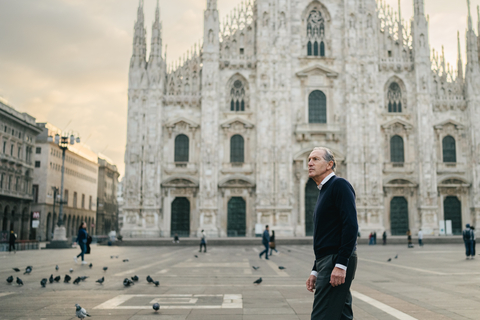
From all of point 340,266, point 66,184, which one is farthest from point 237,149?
point 340,266

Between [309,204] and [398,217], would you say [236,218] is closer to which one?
[309,204]

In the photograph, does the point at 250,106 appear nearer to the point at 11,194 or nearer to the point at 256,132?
the point at 256,132

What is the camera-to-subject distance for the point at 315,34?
42188 mm

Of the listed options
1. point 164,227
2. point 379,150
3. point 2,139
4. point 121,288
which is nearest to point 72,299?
point 121,288

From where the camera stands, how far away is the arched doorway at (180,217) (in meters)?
39.8

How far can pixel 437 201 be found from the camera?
132 ft

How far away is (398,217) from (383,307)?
34457 millimetres

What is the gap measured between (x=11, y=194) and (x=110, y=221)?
1887 inches

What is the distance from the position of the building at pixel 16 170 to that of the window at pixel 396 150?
3485 cm

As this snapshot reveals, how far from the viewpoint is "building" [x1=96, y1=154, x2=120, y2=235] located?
8488 cm

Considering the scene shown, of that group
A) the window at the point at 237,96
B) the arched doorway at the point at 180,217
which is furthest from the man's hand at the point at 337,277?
the window at the point at 237,96

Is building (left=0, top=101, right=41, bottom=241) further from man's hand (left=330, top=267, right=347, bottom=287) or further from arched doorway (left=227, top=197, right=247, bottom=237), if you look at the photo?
man's hand (left=330, top=267, right=347, bottom=287)

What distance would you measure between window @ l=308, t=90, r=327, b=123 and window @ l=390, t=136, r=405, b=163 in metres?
6.20

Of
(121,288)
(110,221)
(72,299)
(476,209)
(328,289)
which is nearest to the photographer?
(328,289)
